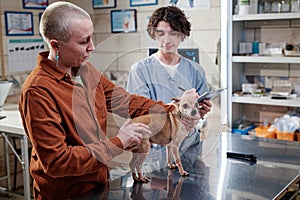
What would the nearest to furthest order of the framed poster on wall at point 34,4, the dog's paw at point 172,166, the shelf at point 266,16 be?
the dog's paw at point 172,166, the shelf at point 266,16, the framed poster on wall at point 34,4

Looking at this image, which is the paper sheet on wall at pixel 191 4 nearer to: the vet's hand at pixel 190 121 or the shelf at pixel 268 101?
the shelf at pixel 268 101

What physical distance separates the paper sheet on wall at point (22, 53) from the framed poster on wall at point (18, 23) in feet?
0.23

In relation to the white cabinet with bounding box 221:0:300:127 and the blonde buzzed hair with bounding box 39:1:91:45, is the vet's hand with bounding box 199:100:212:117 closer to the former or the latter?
the blonde buzzed hair with bounding box 39:1:91:45

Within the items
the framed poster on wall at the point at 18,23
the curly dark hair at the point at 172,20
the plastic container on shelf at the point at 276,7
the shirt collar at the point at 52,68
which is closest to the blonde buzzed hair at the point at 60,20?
the shirt collar at the point at 52,68

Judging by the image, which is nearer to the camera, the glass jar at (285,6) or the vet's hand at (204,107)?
the vet's hand at (204,107)

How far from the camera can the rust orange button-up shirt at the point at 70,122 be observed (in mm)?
1300

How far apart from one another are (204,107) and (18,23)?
2611 mm

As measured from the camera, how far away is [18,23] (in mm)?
3703

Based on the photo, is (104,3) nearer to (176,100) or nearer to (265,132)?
(265,132)

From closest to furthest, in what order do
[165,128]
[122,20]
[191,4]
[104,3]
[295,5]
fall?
[165,128] < [295,5] < [191,4] < [122,20] < [104,3]

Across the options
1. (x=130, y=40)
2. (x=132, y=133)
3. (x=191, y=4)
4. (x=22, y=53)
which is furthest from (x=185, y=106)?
(x=22, y=53)

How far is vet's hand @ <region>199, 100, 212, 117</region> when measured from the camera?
158cm

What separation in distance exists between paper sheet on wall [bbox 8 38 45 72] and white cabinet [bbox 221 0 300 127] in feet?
5.94

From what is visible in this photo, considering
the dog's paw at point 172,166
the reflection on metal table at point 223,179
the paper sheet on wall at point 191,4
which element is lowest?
the reflection on metal table at point 223,179
